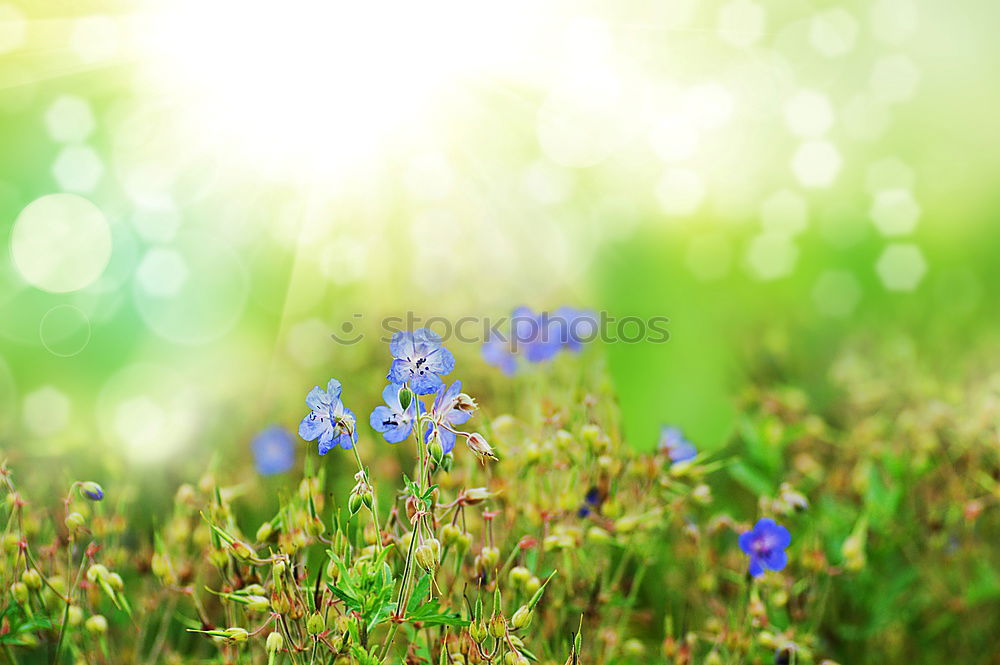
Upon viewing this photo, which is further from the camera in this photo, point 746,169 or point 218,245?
point 746,169

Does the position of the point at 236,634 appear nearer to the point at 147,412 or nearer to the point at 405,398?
the point at 405,398

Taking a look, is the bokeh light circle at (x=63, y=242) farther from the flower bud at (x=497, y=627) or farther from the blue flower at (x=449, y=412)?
the flower bud at (x=497, y=627)

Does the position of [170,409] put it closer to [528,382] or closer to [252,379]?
[252,379]

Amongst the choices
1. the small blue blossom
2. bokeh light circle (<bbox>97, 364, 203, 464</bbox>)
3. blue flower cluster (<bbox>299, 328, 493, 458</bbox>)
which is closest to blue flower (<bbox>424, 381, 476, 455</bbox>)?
blue flower cluster (<bbox>299, 328, 493, 458</bbox>)

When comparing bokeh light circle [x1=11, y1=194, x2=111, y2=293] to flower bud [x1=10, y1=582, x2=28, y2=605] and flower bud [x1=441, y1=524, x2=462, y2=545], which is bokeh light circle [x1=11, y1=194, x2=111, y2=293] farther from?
flower bud [x1=441, y1=524, x2=462, y2=545]

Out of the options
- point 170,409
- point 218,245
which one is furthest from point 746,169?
point 170,409
